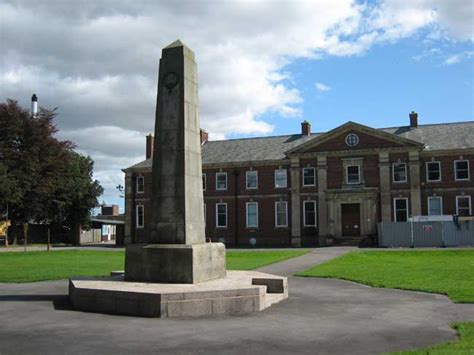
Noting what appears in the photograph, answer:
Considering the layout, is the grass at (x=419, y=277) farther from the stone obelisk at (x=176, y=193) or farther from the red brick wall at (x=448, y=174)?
the red brick wall at (x=448, y=174)

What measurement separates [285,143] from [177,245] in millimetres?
39428

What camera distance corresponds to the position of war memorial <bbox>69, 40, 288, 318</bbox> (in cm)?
1023

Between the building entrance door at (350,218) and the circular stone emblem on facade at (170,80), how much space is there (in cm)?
3427

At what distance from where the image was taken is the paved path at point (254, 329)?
23.9 feet

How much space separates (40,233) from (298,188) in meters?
30.5

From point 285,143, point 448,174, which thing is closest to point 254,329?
point 448,174

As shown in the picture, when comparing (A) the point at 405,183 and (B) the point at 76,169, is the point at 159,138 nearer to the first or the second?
(A) the point at 405,183

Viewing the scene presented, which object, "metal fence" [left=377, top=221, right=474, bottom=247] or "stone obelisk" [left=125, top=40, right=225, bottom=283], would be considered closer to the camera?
"stone obelisk" [left=125, top=40, right=225, bottom=283]

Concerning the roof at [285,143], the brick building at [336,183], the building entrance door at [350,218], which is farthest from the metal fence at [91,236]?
the building entrance door at [350,218]

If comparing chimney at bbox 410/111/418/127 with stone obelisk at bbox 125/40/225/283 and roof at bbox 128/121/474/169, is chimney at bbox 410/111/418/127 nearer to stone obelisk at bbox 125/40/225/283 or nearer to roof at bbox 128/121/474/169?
roof at bbox 128/121/474/169

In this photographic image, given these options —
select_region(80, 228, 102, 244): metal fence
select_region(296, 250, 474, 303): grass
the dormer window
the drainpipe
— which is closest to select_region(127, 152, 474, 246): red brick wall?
the drainpipe

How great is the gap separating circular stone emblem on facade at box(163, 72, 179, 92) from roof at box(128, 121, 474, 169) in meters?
33.9

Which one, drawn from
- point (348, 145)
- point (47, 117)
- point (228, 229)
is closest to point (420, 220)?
point (348, 145)

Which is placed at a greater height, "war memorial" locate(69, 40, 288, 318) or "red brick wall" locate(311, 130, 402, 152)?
"red brick wall" locate(311, 130, 402, 152)
